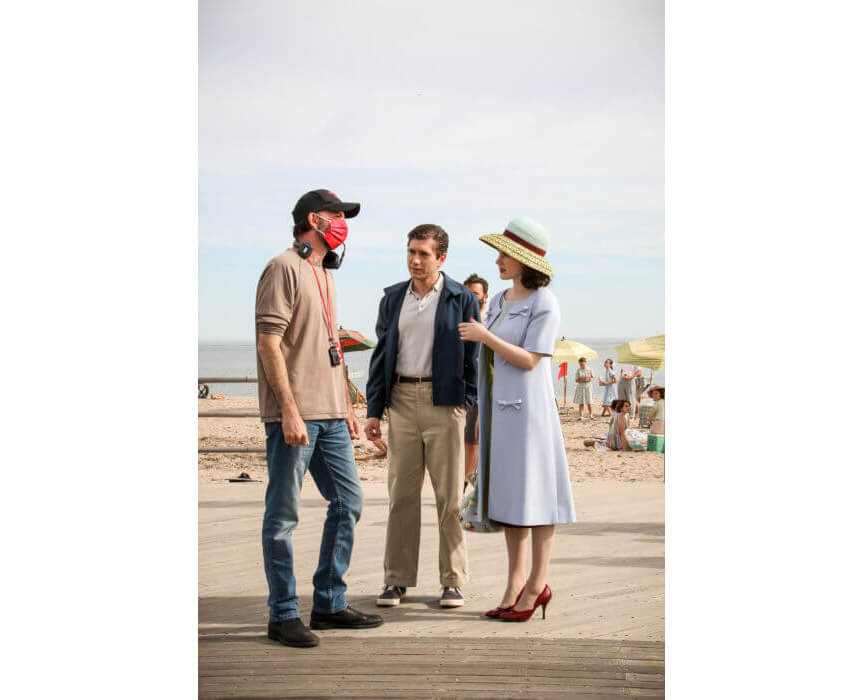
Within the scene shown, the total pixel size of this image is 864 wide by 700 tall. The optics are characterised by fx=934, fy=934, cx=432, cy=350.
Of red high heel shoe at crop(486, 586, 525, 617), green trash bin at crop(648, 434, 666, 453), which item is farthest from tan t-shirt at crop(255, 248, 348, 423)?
green trash bin at crop(648, 434, 666, 453)

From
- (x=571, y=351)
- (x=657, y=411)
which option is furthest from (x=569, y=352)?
(x=657, y=411)

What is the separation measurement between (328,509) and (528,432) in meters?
0.81

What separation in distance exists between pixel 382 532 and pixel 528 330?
2.47 m

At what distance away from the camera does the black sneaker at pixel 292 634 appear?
338 centimetres

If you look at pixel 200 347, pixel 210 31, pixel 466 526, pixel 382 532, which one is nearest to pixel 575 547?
pixel 382 532

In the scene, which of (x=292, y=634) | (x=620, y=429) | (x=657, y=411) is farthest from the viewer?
(x=657, y=411)

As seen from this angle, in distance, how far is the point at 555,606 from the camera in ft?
12.6

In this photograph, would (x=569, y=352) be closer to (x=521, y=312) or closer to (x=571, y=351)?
(x=571, y=351)

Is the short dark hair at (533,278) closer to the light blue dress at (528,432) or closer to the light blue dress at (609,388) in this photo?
the light blue dress at (528,432)

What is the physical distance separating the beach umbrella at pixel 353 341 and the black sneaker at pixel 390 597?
3.36ft

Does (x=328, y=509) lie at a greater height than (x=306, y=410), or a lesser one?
lesser

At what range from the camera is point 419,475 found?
392 cm

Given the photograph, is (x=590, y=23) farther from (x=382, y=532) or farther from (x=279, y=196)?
(x=382, y=532)

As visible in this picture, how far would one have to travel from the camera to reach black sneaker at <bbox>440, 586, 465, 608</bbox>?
12.7 feet
